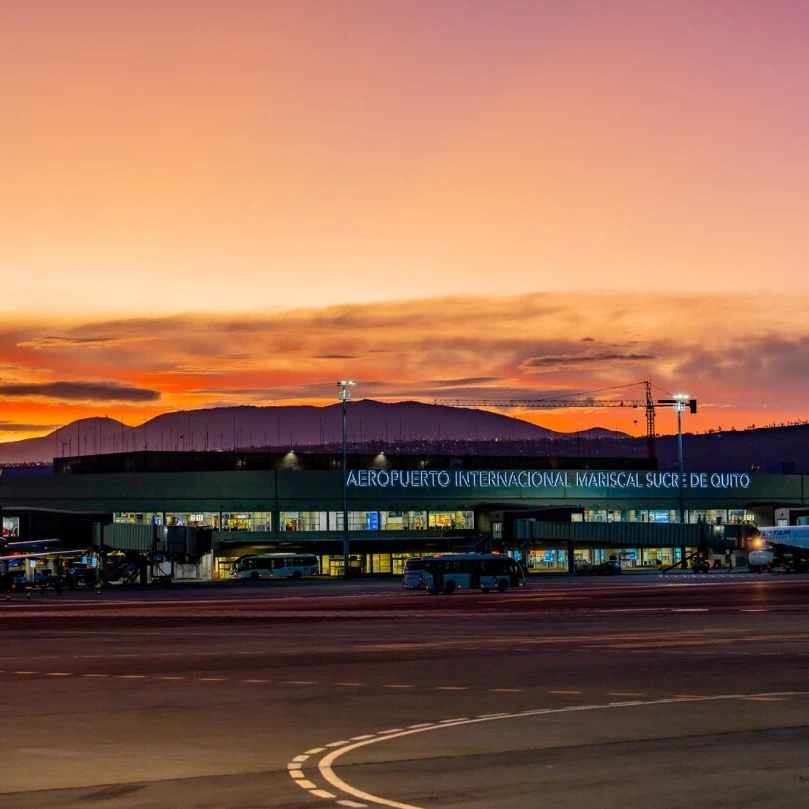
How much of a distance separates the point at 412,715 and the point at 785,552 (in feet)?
386

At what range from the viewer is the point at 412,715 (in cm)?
2517

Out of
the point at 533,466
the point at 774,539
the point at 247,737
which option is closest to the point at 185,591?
the point at 774,539

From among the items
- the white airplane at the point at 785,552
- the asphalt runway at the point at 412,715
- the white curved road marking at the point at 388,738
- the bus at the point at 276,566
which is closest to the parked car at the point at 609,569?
the white airplane at the point at 785,552

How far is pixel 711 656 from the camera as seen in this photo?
36312 millimetres

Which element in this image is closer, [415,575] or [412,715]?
[412,715]

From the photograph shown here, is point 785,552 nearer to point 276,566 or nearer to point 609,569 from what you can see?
point 609,569

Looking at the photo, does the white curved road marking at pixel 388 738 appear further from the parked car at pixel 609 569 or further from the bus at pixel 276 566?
the bus at pixel 276 566

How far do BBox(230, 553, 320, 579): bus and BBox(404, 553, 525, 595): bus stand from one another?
4738 centimetres

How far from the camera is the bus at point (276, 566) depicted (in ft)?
469

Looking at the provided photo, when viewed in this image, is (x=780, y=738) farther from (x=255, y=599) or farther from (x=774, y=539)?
(x=774, y=539)

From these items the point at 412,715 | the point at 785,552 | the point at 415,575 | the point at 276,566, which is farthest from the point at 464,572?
the point at 412,715

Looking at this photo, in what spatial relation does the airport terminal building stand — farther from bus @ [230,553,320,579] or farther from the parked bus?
the parked bus

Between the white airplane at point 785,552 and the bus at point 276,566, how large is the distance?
146 feet

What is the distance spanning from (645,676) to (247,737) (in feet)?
38.2
